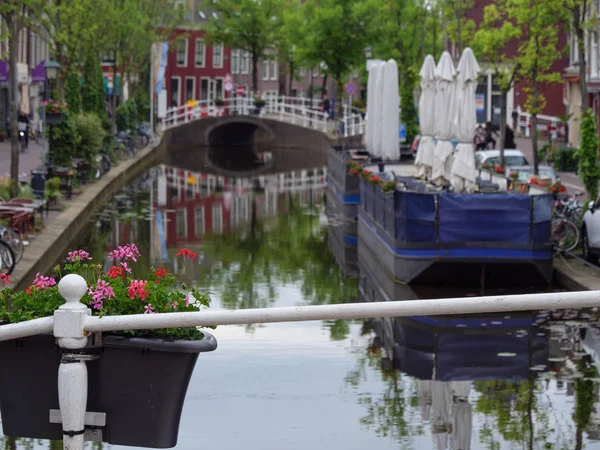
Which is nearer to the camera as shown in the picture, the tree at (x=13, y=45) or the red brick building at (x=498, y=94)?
the tree at (x=13, y=45)

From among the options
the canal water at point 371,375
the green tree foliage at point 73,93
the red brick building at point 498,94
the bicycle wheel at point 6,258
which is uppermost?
the red brick building at point 498,94

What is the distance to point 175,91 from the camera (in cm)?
10081

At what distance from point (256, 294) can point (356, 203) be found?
13.3m

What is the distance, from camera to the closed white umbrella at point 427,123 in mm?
28922

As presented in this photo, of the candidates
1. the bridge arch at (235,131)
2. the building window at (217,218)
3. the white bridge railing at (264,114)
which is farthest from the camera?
the bridge arch at (235,131)

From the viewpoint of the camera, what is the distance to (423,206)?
65.4ft

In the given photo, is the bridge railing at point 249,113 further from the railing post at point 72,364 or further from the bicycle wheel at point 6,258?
the railing post at point 72,364

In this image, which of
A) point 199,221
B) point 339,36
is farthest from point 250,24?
point 199,221

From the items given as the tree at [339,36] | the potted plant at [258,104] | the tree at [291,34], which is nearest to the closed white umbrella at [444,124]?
the tree at [339,36]

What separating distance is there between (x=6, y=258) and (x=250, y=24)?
234 ft

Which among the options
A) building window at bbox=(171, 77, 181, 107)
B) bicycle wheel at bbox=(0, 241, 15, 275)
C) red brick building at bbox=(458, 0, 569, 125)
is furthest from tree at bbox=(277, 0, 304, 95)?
bicycle wheel at bbox=(0, 241, 15, 275)

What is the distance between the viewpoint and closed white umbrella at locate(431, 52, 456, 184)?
86.1 feet

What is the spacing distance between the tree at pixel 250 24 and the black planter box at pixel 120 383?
82.5 m

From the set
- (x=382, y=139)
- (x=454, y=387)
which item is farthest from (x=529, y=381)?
(x=382, y=139)
